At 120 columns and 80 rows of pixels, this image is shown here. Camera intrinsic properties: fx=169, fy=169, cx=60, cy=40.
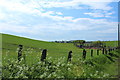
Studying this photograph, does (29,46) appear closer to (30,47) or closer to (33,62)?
(30,47)

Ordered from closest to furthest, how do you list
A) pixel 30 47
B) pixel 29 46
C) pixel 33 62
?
pixel 33 62 → pixel 30 47 → pixel 29 46

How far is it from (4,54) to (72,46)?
5777 millimetres

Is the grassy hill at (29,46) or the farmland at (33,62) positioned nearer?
the farmland at (33,62)

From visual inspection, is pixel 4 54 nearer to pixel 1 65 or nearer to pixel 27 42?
pixel 1 65

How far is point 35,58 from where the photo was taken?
26.8ft

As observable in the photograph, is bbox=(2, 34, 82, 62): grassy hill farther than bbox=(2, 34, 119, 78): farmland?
Yes

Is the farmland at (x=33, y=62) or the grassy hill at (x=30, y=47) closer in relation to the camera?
the farmland at (x=33, y=62)

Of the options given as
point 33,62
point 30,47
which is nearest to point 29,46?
point 30,47

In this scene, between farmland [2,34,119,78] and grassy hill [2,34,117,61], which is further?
grassy hill [2,34,117,61]

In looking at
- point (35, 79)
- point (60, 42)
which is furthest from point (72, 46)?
point (35, 79)

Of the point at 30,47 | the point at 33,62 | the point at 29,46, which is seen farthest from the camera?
the point at 29,46

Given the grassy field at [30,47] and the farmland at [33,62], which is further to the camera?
the grassy field at [30,47]

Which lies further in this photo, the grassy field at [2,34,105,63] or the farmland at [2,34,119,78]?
the grassy field at [2,34,105,63]

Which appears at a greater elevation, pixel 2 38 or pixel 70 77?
pixel 2 38
